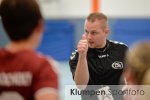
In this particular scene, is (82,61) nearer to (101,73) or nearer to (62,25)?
(101,73)

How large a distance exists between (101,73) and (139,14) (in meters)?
6.67

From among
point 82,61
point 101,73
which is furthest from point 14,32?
point 101,73

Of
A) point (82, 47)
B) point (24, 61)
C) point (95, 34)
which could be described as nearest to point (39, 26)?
point (24, 61)

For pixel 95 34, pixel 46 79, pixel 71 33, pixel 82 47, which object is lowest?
pixel 46 79

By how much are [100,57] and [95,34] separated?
0.23 m

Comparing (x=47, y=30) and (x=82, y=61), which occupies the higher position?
(x=47, y=30)

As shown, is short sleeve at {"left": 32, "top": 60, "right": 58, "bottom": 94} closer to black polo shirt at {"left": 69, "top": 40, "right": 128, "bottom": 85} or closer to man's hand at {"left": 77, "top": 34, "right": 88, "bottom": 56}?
man's hand at {"left": 77, "top": 34, "right": 88, "bottom": 56}

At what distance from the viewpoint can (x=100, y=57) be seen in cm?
329

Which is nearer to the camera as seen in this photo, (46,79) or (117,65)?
(46,79)

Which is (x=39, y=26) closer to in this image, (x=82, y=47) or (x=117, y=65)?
(x=82, y=47)

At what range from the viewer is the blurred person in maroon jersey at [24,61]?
1.58 m

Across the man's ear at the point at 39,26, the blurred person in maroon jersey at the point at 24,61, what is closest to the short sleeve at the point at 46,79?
the blurred person in maroon jersey at the point at 24,61

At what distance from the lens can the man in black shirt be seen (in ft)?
10.5

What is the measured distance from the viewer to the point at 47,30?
9164 millimetres
